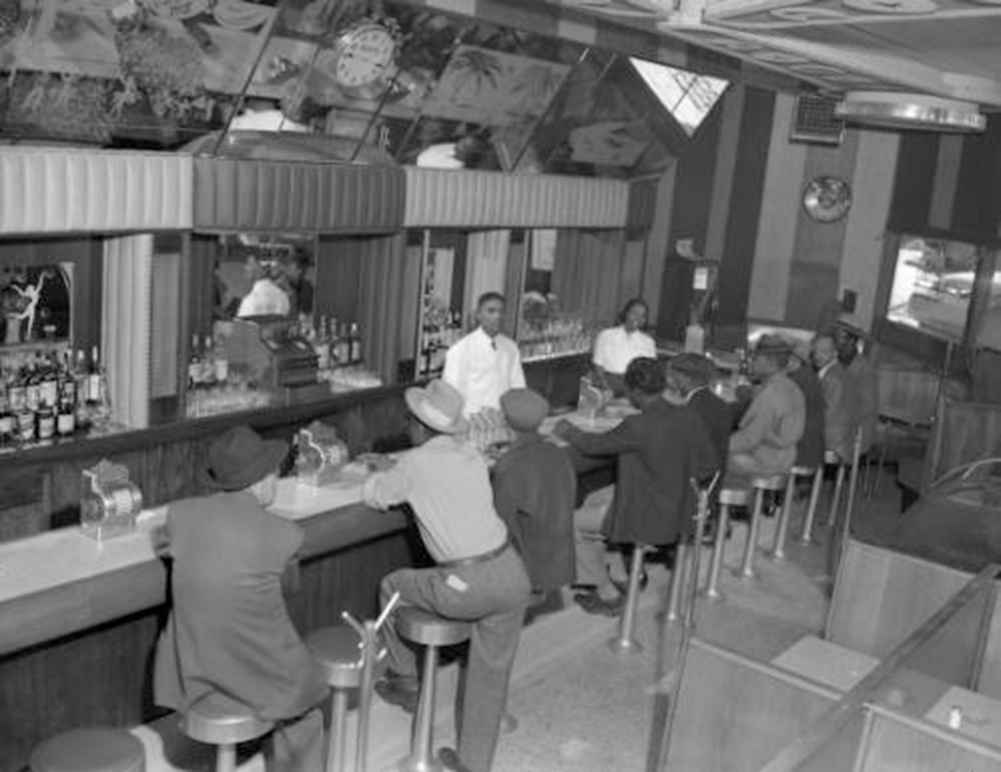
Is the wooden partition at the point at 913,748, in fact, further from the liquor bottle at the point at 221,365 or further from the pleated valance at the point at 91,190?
the liquor bottle at the point at 221,365

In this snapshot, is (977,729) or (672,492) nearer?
Result: (977,729)

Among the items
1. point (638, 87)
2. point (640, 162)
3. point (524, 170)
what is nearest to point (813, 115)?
point (640, 162)

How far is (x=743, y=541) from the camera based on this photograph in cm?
723

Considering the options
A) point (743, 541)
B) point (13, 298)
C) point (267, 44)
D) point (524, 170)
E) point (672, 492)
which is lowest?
point (743, 541)

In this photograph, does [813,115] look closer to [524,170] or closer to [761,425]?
[524,170]

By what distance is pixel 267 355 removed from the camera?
6.20 meters

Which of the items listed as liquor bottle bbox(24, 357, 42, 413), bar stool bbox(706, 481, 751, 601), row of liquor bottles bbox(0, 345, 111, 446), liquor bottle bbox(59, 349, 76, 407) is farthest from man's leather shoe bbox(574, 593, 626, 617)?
liquor bottle bbox(24, 357, 42, 413)

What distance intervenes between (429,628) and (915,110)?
14.4 ft

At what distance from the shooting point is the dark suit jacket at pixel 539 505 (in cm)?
422

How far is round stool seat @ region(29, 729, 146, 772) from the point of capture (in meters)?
2.80

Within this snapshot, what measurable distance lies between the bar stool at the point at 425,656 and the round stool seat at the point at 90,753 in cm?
115

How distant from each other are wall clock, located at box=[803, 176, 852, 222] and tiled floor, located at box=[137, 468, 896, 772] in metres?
3.92

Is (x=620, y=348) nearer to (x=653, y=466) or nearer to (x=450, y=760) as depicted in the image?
(x=653, y=466)

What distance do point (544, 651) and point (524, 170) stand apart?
3787 millimetres
